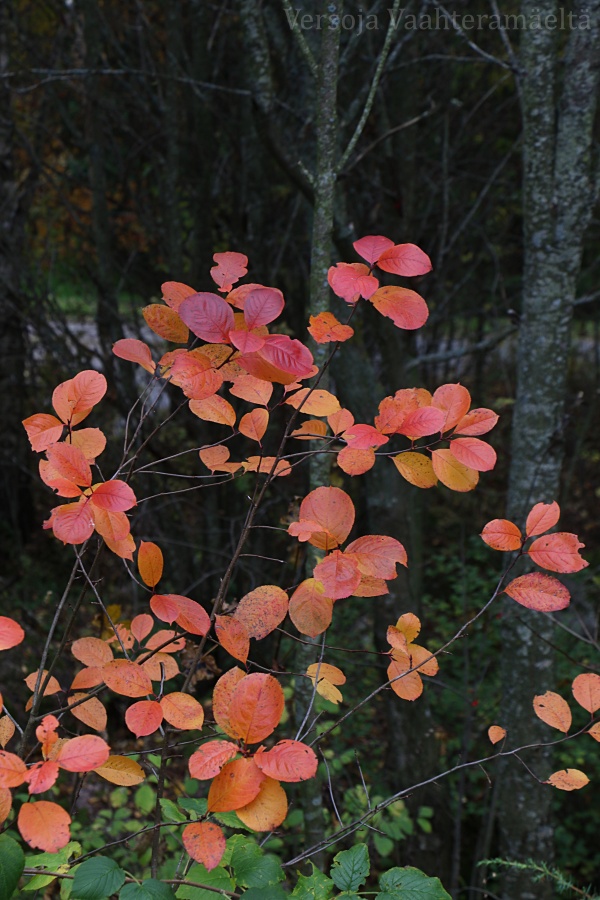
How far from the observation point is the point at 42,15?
18.0 ft

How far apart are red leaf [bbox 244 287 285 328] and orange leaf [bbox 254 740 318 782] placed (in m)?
0.53

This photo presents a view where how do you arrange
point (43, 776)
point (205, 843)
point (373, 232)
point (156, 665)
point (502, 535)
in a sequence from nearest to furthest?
point (43, 776)
point (205, 843)
point (502, 535)
point (156, 665)
point (373, 232)

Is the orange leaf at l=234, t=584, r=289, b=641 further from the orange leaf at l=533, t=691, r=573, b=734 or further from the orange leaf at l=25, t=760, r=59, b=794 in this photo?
the orange leaf at l=533, t=691, r=573, b=734

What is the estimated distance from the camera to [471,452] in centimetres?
97

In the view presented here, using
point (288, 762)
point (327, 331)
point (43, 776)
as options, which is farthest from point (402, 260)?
point (43, 776)

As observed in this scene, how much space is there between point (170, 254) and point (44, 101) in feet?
7.11

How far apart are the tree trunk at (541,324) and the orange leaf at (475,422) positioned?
4.35 feet

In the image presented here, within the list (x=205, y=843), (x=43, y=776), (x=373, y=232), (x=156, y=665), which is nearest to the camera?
(x=43, y=776)

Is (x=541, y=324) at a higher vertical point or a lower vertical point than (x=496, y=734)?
higher

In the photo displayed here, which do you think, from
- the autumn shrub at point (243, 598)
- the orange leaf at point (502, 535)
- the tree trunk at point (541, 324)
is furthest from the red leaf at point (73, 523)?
the tree trunk at point (541, 324)

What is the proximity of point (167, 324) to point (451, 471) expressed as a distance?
497 mm

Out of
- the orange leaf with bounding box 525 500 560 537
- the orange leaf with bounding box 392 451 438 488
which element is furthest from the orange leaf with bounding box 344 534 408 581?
the orange leaf with bounding box 525 500 560 537

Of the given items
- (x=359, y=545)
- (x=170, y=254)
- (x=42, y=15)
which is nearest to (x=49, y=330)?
(x=170, y=254)

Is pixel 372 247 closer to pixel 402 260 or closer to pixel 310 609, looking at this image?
pixel 402 260
